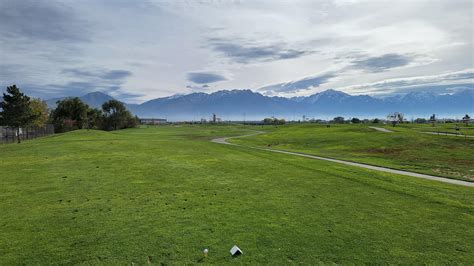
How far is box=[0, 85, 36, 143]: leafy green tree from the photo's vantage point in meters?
48.9

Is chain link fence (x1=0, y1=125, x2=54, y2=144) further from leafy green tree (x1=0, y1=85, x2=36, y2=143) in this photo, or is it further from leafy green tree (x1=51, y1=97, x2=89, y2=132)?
leafy green tree (x1=51, y1=97, x2=89, y2=132)

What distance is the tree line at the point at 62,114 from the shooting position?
49406 millimetres

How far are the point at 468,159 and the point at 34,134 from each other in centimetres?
7478

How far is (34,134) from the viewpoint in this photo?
206 ft

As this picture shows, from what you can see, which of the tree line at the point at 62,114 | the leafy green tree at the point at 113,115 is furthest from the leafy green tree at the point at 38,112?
the leafy green tree at the point at 113,115

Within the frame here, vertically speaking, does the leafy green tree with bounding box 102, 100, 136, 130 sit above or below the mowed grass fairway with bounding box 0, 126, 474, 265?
above

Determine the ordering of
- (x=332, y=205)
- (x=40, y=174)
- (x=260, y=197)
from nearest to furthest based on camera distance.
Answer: (x=332, y=205), (x=260, y=197), (x=40, y=174)

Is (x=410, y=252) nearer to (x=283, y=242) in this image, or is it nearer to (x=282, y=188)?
(x=283, y=242)

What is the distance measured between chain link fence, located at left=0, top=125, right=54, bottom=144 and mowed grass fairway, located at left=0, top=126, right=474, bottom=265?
45503 millimetres

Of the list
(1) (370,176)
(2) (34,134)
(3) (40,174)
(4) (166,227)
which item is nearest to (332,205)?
(4) (166,227)

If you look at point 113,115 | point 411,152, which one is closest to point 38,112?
point 411,152

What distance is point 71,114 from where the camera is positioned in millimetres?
99375

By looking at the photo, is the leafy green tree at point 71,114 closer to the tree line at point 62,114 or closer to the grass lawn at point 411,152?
the tree line at point 62,114

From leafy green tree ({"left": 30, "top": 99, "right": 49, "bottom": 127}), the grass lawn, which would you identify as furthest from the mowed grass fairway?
leafy green tree ({"left": 30, "top": 99, "right": 49, "bottom": 127})
